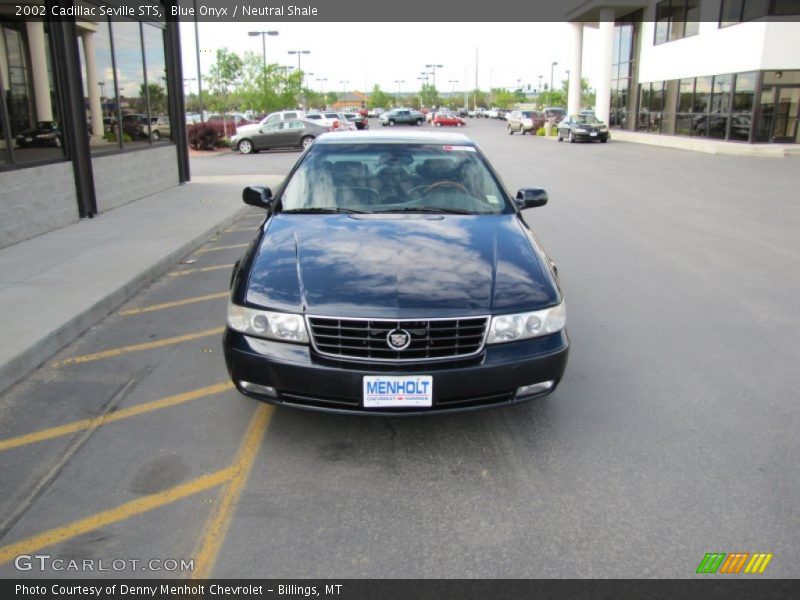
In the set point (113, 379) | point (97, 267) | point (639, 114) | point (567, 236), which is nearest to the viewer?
point (113, 379)

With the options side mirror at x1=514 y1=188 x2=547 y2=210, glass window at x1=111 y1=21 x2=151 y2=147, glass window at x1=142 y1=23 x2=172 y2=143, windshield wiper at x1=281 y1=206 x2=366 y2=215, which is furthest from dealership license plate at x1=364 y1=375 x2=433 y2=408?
glass window at x1=142 y1=23 x2=172 y2=143

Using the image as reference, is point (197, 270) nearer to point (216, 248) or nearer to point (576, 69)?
point (216, 248)

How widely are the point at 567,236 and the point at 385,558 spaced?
7.76 m

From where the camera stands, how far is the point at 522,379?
11.7 ft

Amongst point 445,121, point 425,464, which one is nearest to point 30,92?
point 425,464

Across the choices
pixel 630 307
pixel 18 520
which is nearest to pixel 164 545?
pixel 18 520

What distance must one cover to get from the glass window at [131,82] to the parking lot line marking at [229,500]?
11.0 m

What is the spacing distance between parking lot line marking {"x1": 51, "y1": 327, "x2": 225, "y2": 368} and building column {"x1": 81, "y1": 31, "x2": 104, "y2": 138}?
7658 millimetres

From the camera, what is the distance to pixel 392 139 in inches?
221

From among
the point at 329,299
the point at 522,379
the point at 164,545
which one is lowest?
the point at 164,545

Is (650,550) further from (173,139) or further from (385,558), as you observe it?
(173,139)

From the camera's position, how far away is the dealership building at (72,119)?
9.13 meters

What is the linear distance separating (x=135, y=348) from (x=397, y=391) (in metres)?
2.91

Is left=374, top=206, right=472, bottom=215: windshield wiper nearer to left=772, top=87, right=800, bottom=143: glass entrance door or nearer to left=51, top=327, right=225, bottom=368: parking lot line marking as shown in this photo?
left=51, top=327, right=225, bottom=368: parking lot line marking
